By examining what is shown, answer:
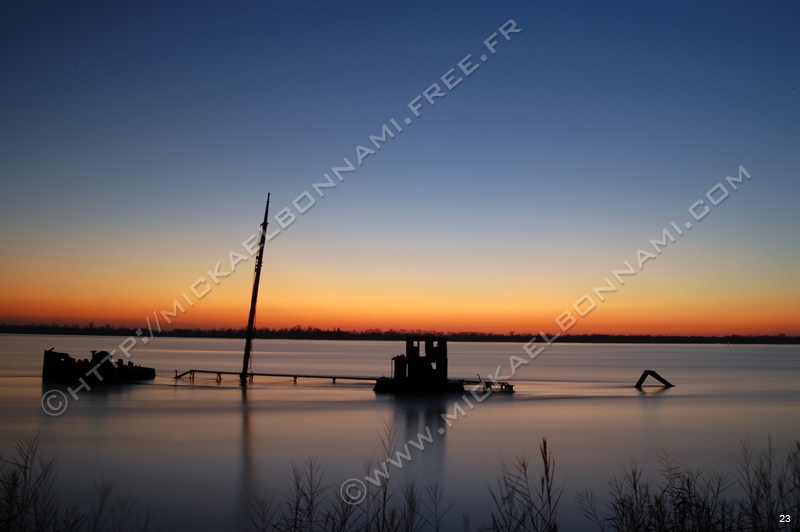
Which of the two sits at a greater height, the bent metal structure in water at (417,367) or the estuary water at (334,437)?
the bent metal structure in water at (417,367)

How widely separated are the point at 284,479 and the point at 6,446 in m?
8.42

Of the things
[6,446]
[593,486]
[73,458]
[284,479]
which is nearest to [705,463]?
[593,486]

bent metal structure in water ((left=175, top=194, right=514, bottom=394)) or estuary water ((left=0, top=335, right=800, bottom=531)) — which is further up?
bent metal structure in water ((left=175, top=194, right=514, bottom=394))

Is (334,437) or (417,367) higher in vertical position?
(417,367)

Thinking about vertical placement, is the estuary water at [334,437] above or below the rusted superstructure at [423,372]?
below

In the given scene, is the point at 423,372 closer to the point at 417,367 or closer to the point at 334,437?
the point at 417,367

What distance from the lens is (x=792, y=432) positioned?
2600 centimetres

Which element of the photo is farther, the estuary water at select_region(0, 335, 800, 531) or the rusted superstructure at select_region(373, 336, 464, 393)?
the rusted superstructure at select_region(373, 336, 464, 393)

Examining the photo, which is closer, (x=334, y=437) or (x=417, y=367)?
(x=334, y=437)

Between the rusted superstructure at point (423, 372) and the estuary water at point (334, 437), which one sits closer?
the estuary water at point (334, 437)

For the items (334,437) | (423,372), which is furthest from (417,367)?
(334,437)

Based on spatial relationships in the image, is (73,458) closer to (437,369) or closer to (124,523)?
(124,523)

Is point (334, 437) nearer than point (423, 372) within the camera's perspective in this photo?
Yes

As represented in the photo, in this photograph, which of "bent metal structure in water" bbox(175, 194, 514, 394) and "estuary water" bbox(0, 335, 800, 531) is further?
"bent metal structure in water" bbox(175, 194, 514, 394)
